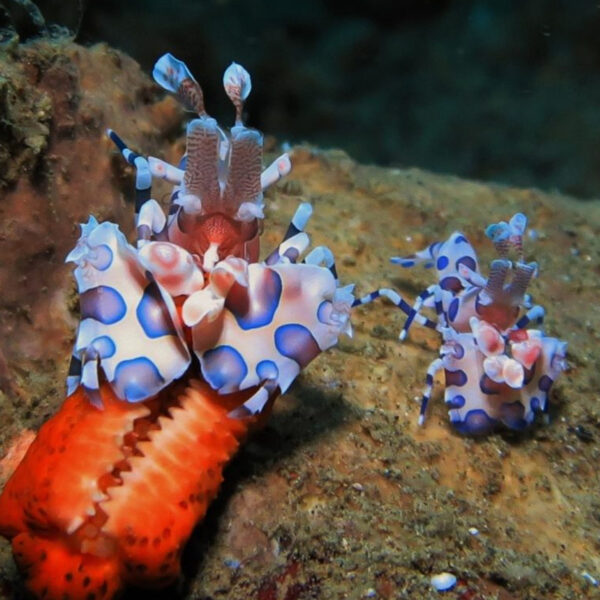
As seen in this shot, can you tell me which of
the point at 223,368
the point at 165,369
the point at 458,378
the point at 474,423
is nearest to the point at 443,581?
the point at 474,423

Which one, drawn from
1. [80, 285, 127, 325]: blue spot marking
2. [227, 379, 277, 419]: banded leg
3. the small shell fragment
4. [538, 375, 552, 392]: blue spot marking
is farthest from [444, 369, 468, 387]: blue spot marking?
[80, 285, 127, 325]: blue spot marking

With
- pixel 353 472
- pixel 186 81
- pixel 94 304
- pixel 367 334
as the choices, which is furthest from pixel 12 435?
pixel 367 334

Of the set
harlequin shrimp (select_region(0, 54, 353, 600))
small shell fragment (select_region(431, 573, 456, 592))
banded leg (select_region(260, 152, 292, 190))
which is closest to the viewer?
harlequin shrimp (select_region(0, 54, 353, 600))

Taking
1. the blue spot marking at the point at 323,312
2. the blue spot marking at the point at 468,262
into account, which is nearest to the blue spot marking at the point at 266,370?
the blue spot marking at the point at 323,312

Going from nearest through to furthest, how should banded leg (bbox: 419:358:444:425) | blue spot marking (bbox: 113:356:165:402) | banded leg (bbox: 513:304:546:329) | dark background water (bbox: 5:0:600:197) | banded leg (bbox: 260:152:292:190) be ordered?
1. blue spot marking (bbox: 113:356:165:402)
2. banded leg (bbox: 260:152:292:190)
3. banded leg (bbox: 419:358:444:425)
4. banded leg (bbox: 513:304:546:329)
5. dark background water (bbox: 5:0:600:197)

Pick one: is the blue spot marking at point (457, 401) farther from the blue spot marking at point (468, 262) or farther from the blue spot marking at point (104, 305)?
the blue spot marking at point (104, 305)

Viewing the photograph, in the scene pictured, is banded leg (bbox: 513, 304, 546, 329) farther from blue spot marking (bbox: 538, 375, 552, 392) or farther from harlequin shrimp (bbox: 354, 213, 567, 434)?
blue spot marking (bbox: 538, 375, 552, 392)

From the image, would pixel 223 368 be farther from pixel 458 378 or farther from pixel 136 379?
pixel 458 378

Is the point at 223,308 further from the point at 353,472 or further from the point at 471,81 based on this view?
the point at 471,81
